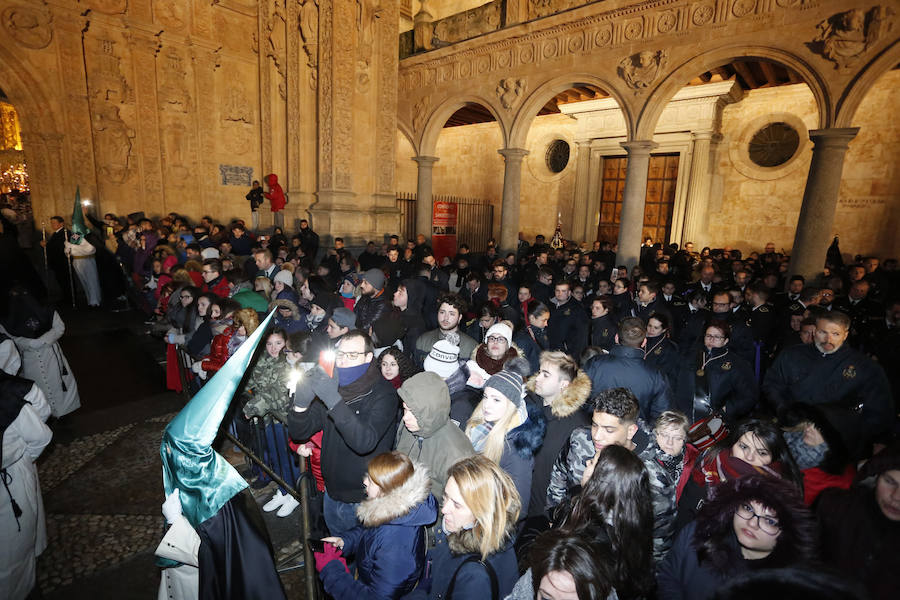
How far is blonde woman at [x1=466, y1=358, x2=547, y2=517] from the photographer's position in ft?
8.28

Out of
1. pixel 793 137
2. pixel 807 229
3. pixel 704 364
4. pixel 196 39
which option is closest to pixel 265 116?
pixel 196 39

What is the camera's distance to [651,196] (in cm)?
1528

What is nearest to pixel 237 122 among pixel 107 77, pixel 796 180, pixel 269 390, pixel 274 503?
pixel 107 77

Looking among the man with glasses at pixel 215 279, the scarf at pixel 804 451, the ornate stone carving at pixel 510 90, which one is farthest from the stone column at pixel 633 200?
the man with glasses at pixel 215 279

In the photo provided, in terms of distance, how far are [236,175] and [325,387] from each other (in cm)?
1246

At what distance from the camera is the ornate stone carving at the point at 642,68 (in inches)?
391

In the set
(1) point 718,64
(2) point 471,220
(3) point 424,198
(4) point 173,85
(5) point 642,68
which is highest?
(5) point 642,68

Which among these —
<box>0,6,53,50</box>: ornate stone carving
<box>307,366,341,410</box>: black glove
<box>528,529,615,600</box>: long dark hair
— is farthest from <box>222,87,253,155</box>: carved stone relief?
<box>528,529,615,600</box>: long dark hair

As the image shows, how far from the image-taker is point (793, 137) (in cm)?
1276

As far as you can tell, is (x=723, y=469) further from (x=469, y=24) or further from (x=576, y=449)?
(x=469, y=24)

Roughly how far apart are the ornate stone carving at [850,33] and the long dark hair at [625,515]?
10418 millimetres

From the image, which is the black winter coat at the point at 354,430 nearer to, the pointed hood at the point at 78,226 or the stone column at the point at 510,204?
the pointed hood at the point at 78,226

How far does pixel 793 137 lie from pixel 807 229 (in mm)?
6307

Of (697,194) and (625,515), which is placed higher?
(697,194)
